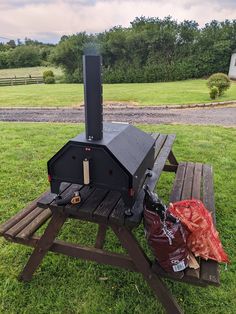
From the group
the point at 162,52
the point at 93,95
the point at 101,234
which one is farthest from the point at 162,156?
the point at 162,52

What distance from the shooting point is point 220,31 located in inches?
997

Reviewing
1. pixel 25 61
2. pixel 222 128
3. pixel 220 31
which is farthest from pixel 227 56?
pixel 25 61

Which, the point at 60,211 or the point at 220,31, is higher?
the point at 220,31

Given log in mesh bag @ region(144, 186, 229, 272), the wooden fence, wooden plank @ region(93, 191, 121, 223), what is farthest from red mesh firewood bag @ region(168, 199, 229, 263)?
the wooden fence

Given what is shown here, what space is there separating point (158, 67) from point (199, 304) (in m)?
23.7

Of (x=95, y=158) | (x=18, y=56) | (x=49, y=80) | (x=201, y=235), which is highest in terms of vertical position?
(x=18, y=56)

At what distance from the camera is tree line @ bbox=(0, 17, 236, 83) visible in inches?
945

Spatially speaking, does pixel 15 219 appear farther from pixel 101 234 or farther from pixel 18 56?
pixel 18 56

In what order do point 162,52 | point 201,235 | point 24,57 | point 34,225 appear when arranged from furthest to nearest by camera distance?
point 24,57 < point 162,52 < point 34,225 < point 201,235

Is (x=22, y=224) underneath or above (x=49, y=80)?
above

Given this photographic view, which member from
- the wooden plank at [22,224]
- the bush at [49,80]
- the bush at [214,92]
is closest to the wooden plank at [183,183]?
the wooden plank at [22,224]

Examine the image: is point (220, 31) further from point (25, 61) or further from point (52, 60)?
point (25, 61)

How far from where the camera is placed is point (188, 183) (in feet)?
9.43

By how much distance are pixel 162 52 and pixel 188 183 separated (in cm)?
2554
